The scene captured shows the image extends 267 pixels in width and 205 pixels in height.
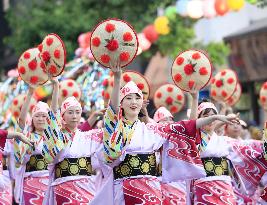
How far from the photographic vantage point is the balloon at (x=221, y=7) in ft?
47.9

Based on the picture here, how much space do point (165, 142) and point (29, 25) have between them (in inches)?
479

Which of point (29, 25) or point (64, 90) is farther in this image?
point (29, 25)

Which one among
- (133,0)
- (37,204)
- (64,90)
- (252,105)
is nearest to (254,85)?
(252,105)

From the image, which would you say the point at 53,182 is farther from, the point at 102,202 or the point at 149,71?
the point at 149,71

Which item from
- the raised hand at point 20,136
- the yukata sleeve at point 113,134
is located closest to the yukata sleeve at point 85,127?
the raised hand at point 20,136

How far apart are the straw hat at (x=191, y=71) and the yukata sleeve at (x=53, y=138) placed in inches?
48.6

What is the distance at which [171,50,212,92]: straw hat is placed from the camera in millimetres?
8922

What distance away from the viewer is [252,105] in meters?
21.9

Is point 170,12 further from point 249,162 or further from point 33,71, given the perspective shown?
point 249,162

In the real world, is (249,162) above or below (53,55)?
below

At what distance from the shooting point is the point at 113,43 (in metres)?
8.08

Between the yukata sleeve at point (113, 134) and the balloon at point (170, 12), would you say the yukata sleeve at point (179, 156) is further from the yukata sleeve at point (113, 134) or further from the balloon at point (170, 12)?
the balloon at point (170, 12)

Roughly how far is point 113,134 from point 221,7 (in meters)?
6.84

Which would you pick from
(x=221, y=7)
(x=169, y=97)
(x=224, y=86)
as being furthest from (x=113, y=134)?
(x=221, y=7)
